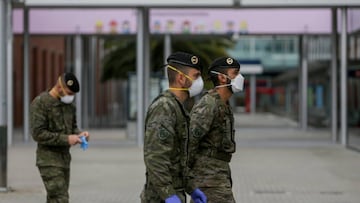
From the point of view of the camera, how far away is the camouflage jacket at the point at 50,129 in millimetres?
7129

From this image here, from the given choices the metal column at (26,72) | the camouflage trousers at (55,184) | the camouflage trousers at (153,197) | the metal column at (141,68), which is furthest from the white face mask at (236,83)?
the metal column at (26,72)

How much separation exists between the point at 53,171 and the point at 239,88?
2285 millimetres

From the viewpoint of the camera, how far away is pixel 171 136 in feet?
15.7

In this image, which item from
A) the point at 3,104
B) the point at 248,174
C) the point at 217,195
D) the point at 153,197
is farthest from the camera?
the point at 248,174

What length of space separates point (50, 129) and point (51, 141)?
0.17 metres

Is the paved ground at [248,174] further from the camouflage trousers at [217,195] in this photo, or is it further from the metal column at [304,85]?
the metal column at [304,85]

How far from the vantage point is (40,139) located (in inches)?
281

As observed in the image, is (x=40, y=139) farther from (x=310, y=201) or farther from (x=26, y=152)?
(x=26, y=152)

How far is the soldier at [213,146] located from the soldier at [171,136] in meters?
0.58

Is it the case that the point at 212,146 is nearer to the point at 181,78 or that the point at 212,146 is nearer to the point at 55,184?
the point at 181,78

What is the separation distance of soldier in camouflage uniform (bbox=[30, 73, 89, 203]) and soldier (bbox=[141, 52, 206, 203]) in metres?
2.34

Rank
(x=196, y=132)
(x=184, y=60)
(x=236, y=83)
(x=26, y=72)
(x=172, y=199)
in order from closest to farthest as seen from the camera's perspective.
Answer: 1. (x=172, y=199)
2. (x=184, y=60)
3. (x=196, y=132)
4. (x=236, y=83)
5. (x=26, y=72)

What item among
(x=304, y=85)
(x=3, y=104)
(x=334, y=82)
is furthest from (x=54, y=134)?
(x=304, y=85)

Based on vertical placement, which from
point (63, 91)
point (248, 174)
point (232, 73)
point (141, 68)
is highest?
point (141, 68)
